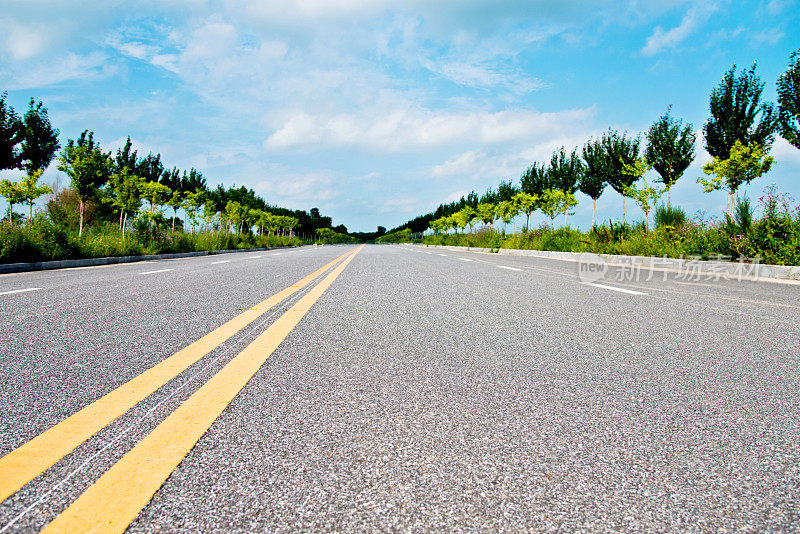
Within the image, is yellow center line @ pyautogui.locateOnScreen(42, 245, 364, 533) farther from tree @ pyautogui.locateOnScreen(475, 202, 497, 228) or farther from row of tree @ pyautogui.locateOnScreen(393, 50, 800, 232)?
tree @ pyautogui.locateOnScreen(475, 202, 497, 228)

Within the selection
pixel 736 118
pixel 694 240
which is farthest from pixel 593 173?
pixel 694 240

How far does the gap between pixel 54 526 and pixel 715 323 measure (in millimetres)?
4756

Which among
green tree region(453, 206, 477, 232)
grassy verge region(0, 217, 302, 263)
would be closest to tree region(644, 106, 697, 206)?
grassy verge region(0, 217, 302, 263)

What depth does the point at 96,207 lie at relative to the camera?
43.8 metres

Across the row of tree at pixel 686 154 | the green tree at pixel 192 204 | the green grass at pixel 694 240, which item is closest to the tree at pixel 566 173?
the row of tree at pixel 686 154

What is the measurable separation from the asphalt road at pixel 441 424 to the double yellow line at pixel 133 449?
38mm

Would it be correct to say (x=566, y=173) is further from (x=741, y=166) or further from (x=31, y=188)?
(x=31, y=188)

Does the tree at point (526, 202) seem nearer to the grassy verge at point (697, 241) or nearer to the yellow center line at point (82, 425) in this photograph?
the grassy verge at point (697, 241)

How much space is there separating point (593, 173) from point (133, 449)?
40.8 meters

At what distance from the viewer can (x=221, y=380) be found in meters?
2.27

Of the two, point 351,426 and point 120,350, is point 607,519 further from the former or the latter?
point 120,350

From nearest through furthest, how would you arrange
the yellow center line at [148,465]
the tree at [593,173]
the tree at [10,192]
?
the yellow center line at [148,465] → the tree at [10,192] → the tree at [593,173]

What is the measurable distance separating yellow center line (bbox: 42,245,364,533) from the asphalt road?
32 mm

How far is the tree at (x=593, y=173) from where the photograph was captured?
36578 millimetres
